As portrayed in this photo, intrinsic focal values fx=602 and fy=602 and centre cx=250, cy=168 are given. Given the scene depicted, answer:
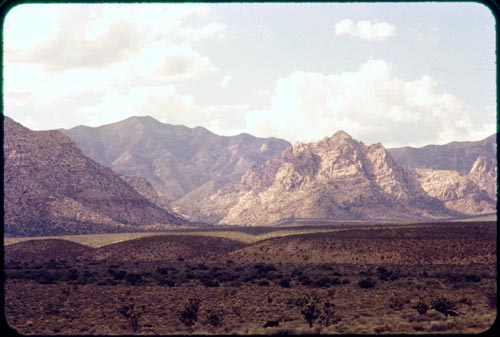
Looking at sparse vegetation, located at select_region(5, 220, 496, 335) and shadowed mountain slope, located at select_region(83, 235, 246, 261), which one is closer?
sparse vegetation, located at select_region(5, 220, 496, 335)

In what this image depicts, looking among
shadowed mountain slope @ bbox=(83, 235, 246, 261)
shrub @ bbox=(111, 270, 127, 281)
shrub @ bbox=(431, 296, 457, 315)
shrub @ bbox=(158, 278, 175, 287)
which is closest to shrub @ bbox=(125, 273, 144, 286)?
shrub @ bbox=(111, 270, 127, 281)

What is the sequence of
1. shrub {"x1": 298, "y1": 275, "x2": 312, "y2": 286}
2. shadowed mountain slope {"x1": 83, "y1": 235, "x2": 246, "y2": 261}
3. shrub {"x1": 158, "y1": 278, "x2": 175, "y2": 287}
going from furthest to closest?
shadowed mountain slope {"x1": 83, "y1": 235, "x2": 246, "y2": 261} < shrub {"x1": 158, "y1": 278, "x2": 175, "y2": 287} < shrub {"x1": 298, "y1": 275, "x2": 312, "y2": 286}

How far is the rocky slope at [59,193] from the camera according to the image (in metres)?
136

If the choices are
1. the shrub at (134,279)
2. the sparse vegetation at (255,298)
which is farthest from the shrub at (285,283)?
the shrub at (134,279)

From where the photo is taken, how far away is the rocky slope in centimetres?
13600

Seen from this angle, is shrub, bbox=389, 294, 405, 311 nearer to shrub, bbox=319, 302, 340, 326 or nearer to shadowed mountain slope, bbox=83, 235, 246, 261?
shrub, bbox=319, 302, 340, 326

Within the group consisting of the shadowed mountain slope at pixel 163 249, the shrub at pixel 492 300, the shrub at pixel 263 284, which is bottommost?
the shadowed mountain slope at pixel 163 249

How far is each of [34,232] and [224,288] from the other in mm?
97804

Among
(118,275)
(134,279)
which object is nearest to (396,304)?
(134,279)

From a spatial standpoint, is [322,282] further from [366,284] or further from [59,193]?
[59,193]

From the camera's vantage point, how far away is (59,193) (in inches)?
5950

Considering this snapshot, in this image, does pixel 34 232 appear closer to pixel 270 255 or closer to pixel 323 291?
pixel 270 255

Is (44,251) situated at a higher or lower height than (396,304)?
lower

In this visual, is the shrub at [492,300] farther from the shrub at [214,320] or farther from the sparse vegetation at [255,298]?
the shrub at [214,320]
